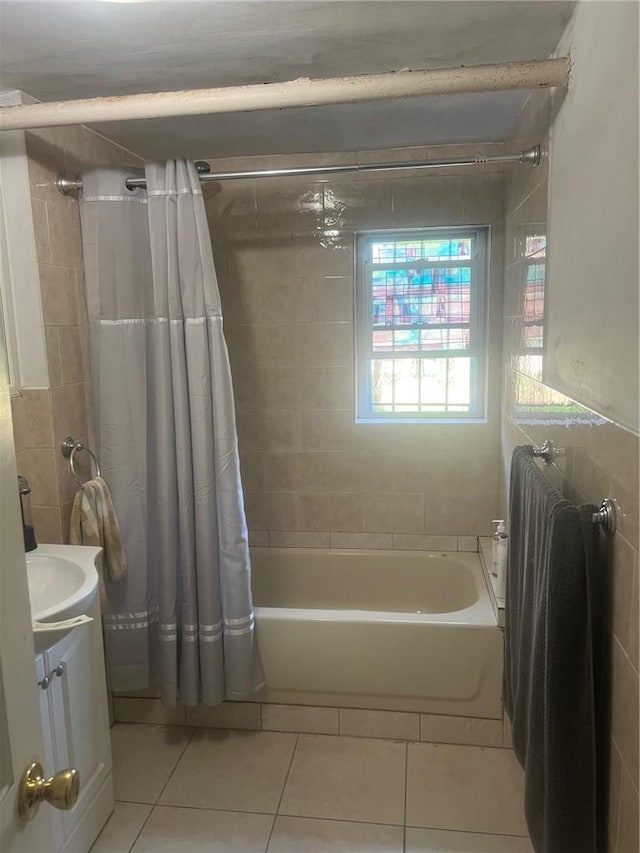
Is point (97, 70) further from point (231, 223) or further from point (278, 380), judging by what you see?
point (278, 380)

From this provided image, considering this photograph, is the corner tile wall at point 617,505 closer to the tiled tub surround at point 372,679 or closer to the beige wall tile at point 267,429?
the tiled tub surround at point 372,679

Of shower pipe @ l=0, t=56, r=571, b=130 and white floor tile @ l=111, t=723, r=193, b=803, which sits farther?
white floor tile @ l=111, t=723, r=193, b=803

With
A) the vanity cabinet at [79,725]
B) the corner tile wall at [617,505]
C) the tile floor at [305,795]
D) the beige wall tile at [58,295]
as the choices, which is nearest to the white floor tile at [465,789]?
the tile floor at [305,795]

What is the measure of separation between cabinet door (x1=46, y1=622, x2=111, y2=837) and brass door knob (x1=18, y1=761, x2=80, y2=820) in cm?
95

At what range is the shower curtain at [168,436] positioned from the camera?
2160 mm

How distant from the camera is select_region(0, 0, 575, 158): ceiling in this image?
1522 millimetres

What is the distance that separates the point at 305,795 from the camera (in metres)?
2.12

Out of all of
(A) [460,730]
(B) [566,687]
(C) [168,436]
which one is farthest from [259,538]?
(B) [566,687]

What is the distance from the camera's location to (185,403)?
2.20m

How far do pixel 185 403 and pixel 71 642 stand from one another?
856 millimetres

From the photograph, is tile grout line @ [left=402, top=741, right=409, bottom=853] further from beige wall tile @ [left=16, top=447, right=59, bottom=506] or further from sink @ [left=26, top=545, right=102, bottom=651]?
beige wall tile @ [left=16, top=447, right=59, bottom=506]

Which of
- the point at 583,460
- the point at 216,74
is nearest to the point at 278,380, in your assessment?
the point at 216,74

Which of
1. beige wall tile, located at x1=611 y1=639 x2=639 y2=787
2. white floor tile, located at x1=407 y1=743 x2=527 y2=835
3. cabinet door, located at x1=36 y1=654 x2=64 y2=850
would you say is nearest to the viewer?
Result: beige wall tile, located at x1=611 y1=639 x2=639 y2=787

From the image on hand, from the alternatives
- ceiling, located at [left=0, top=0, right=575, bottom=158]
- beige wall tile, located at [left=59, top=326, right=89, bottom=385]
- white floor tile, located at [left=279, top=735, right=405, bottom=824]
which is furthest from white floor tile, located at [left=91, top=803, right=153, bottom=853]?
ceiling, located at [left=0, top=0, right=575, bottom=158]
